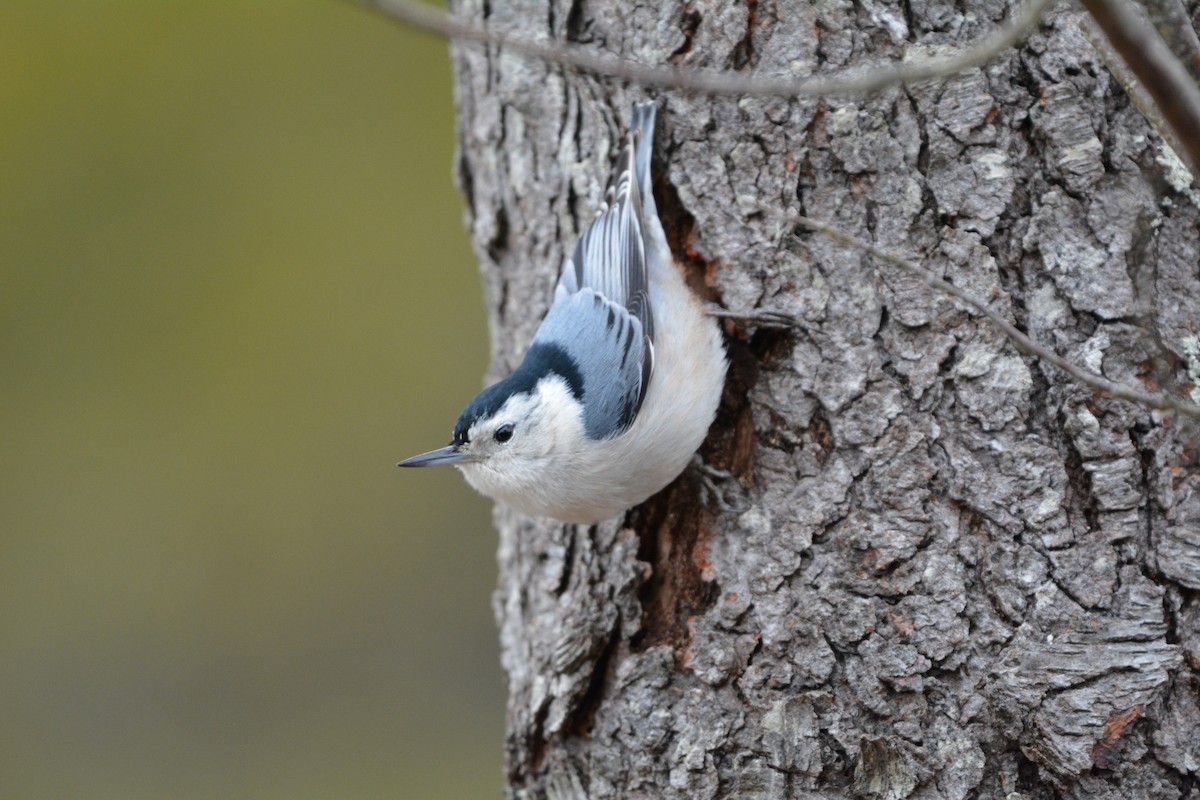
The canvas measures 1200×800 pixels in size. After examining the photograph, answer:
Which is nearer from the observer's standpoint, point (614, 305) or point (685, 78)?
point (685, 78)

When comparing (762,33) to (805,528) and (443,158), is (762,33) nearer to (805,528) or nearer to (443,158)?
(805,528)

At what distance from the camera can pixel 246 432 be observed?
4195 mm

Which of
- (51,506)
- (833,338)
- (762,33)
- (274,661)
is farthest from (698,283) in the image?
(51,506)

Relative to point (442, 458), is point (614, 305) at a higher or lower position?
higher

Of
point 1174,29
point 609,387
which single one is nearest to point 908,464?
point 609,387

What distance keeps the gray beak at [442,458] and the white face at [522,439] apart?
0.05 feet

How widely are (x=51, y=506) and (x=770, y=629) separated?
3379 millimetres

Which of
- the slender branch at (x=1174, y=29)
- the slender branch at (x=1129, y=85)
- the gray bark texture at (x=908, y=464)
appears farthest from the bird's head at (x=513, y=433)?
the slender branch at (x=1174, y=29)

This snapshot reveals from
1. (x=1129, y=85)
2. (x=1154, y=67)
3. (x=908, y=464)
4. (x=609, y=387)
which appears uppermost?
(x=1129, y=85)

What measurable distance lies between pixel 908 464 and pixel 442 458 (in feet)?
3.03

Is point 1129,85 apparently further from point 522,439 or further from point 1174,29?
point 522,439

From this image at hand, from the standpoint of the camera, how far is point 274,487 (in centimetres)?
424

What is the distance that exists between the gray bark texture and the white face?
220 mm

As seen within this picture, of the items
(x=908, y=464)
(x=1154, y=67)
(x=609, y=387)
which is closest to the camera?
(x=1154, y=67)
